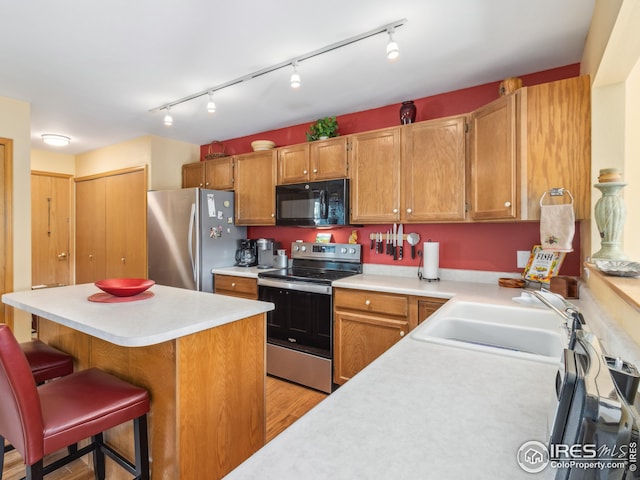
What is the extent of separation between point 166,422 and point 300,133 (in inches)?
113

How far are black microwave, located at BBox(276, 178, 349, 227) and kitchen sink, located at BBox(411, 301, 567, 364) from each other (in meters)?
1.35

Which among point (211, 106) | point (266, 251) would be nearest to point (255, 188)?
point (266, 251)

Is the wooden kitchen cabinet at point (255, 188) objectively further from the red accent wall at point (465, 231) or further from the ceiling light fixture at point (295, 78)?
the ceiling light fixture at point (295, 78)

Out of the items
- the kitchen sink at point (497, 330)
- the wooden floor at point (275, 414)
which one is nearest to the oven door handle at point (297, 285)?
the wooden floor at point (275, 414)

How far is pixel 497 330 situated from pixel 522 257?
1.18 meters

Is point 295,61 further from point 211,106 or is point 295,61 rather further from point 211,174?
point 211,174

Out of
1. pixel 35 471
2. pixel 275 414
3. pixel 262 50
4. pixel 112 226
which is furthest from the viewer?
pixel 112 226

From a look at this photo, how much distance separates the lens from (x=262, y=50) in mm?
2025

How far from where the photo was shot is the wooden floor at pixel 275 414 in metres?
1.71

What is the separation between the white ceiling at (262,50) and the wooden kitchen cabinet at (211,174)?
0.71 meters

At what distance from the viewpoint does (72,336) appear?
180 centimetres

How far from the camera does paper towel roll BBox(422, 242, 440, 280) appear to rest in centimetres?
256

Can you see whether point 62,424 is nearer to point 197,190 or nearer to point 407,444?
point 407,444

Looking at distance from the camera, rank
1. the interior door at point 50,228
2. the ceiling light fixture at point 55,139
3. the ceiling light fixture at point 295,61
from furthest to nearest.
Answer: the interior door at point 50,228, the ceiling light fixture at point 55,139, the ceiling light fixture at point 295,61
